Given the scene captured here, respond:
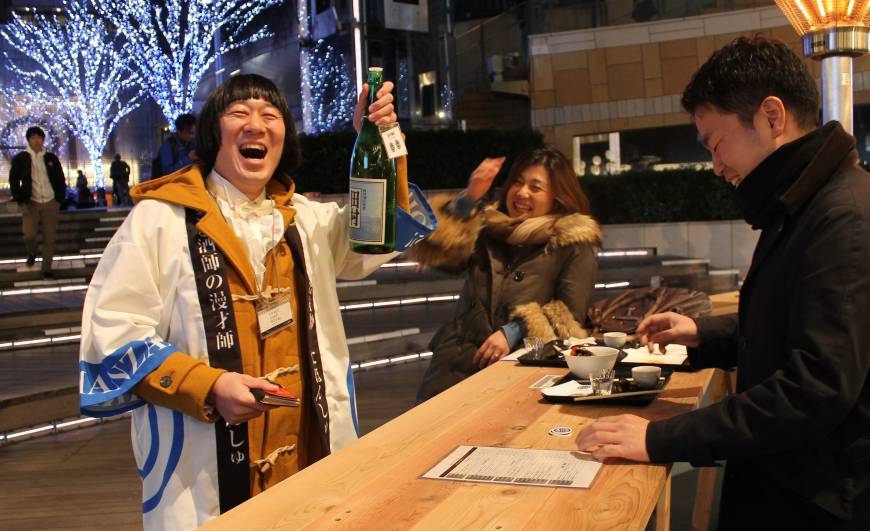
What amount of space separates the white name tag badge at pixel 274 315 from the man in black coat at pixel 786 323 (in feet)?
2.55

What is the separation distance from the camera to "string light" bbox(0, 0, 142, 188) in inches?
706

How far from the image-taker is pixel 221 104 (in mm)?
2100

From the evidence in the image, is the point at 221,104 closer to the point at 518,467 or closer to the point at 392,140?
the point at 392,140

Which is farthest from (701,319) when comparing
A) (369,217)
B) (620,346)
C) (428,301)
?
(428,301)

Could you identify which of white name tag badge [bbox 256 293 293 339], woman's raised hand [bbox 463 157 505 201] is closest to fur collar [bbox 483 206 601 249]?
woman's raised hand [bbox 463 157 505 201]

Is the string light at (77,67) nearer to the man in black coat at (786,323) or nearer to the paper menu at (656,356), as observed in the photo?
the paper menu at (656,356)

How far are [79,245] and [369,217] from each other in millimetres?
9398

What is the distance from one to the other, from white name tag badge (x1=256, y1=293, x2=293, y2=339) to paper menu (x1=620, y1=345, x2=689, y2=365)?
1025mm

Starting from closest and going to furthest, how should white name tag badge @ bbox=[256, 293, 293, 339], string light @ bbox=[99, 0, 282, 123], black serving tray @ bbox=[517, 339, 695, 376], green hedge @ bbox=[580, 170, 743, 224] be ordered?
white name tag badge @ bbox=[256, 293, 293, 339] → black serving tray @ bbox=[517, 339, 695, 376] → green hedge @ bbox=[580, 170, 743, 224] → string light @ bbox=[99, 0, 282, 123]

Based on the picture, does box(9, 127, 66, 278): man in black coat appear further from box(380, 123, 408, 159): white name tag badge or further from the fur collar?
box(380, 123, 408, 159): white name tag badge

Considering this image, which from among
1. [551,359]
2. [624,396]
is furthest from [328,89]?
[624,396]

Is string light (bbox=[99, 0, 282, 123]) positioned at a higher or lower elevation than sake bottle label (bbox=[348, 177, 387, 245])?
higher

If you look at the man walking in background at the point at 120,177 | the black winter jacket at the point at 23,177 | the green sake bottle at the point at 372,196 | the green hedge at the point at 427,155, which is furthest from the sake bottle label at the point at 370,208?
the man walking in background at the point at 120,177

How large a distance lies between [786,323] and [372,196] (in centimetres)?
103
